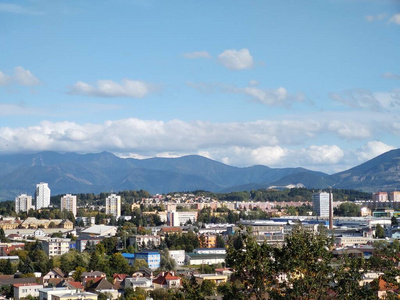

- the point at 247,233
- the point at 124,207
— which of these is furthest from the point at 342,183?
the point at 247,233

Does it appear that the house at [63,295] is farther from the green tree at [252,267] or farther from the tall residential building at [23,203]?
the tall residential building at [23,203]

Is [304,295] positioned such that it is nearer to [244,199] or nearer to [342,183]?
[244,199]

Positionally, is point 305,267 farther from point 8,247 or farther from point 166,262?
point 8,247

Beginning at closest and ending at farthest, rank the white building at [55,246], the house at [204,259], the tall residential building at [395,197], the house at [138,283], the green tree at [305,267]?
the green tree at [305,267] → the house at [138,283] → the house at [204,259] → the white building at [55,246] → the tall residential building at [395,197]

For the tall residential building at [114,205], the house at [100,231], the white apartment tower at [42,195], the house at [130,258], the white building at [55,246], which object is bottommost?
the house at [130,258]

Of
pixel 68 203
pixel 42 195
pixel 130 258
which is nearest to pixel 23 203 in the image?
pixel 42 195

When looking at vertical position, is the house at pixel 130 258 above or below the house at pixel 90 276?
above

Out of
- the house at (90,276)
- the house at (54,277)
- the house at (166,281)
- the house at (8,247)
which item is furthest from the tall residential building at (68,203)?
the house at (166,281)

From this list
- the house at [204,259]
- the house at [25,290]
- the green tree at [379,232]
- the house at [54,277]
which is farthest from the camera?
the green tree at [379,232]
